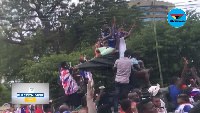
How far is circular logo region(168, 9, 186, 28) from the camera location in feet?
60.2

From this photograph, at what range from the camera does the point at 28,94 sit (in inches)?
310

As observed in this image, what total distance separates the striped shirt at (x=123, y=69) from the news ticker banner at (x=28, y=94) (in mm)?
1755

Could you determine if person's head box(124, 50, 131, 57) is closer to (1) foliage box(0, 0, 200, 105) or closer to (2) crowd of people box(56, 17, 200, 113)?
(2) crowd of people box(56, 17, 200, 113)

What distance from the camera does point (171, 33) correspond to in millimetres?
18031

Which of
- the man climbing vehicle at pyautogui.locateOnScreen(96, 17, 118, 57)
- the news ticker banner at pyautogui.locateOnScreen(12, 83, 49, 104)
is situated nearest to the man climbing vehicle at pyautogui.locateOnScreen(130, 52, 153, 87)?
the man climbing vehicle at pyautogui.locateOnScreen(96, 17, 118, 57)

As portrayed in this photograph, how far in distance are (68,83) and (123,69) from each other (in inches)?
78.9

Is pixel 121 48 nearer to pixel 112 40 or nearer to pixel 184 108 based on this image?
pixel 112 40

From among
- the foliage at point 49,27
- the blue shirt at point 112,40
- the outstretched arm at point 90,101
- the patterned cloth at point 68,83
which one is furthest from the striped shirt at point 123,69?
the foliage at point 49,27

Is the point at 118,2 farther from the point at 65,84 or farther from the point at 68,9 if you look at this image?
the point at 65,84

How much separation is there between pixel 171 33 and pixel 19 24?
38.6ft

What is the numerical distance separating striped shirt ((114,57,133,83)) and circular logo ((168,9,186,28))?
10.9 metres

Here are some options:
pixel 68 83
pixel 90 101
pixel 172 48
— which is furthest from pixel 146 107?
pixel 172 48

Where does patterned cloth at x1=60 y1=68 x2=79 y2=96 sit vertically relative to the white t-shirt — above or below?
below

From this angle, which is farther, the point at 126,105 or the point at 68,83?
the point at 68,83
